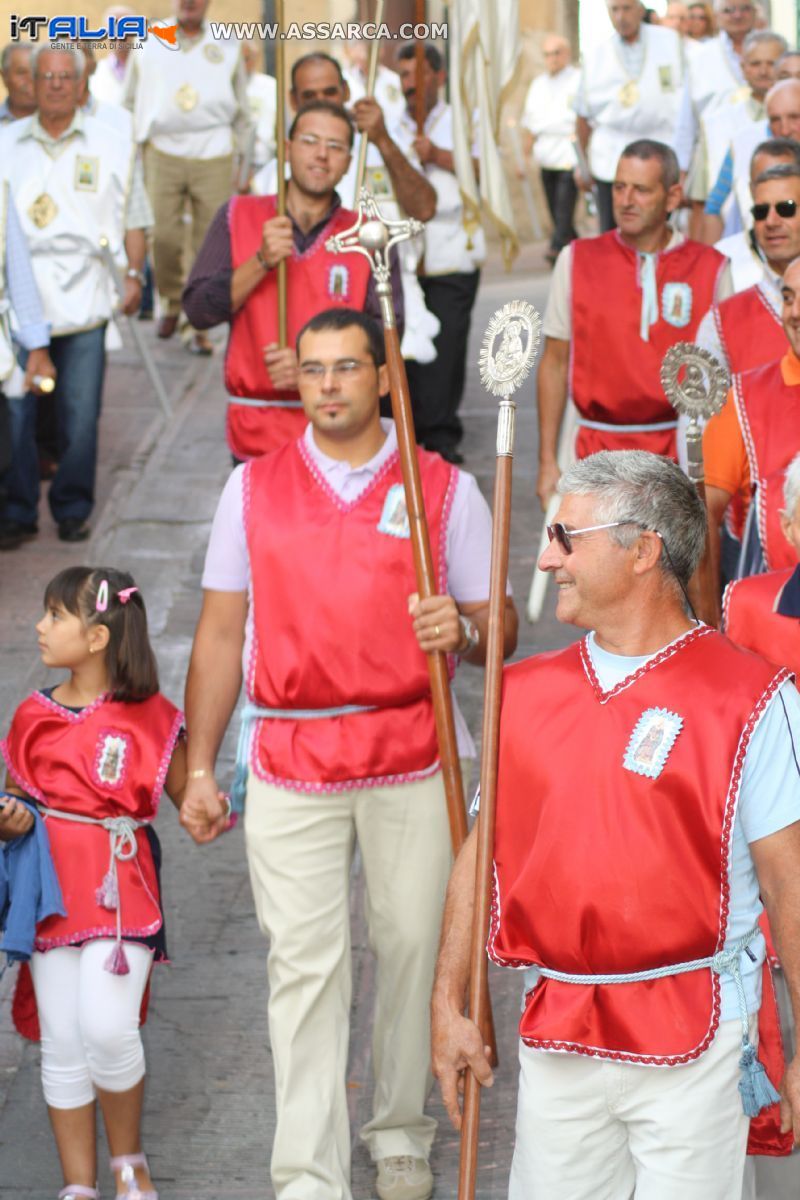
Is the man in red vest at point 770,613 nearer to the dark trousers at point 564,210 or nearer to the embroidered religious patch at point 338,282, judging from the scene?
the embroidered religious patch at point 338,282

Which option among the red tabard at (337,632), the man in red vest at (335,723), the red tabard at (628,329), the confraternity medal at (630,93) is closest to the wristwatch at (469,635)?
the man in red vest at (335,723)

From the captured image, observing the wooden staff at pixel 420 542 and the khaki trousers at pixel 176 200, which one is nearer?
the wooden staff at pixel 420 542

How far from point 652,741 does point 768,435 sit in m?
1.73

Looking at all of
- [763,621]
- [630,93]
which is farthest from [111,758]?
[630,93]

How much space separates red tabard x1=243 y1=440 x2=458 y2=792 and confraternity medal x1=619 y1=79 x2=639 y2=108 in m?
6.85

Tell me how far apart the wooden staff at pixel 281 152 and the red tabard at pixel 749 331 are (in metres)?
1.36

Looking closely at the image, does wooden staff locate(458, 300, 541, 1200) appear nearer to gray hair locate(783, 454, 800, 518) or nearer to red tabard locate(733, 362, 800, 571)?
gray hair locate(783, 454, 800, 518)

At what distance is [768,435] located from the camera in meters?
4.92

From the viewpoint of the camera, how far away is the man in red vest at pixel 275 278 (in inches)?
251

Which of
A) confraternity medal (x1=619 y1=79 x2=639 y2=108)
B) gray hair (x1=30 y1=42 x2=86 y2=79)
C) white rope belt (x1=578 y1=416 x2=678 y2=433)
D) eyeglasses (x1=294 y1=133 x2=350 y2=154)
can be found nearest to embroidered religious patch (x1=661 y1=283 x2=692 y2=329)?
white rope belt (x1=578 y1=416 x2=678 y2=433)

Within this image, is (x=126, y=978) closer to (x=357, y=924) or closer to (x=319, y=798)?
(x=319, y=798)

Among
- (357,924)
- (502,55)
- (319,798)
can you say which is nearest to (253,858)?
(319,798)

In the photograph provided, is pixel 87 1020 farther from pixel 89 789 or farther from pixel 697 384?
pixel 697 384

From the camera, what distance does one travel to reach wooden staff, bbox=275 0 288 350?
5.93m
